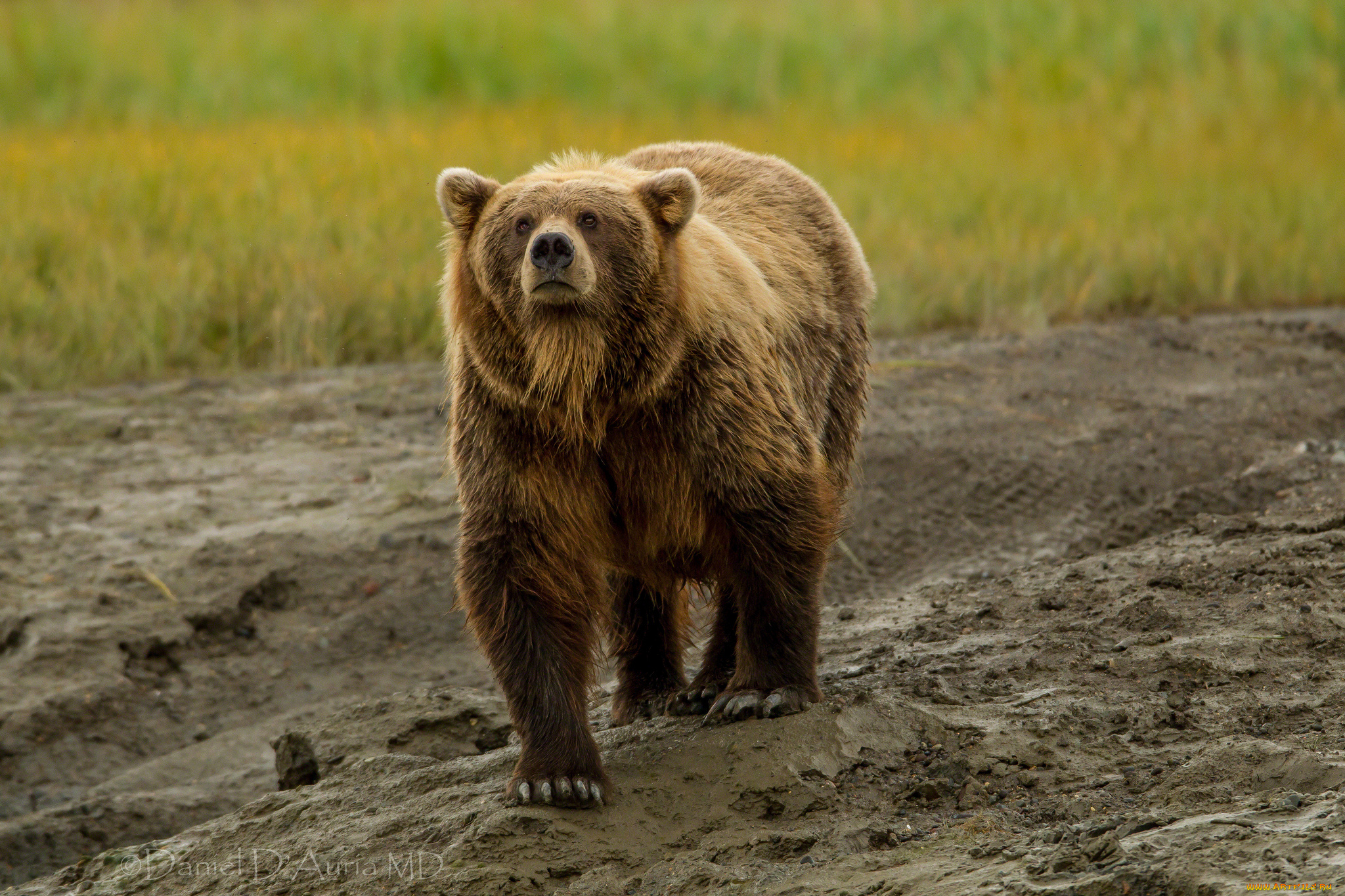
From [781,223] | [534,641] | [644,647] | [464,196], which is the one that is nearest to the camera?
[534,641]

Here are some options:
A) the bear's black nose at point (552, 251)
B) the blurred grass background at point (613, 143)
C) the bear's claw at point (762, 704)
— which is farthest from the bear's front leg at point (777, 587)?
the blurred grass background at point (613, 143)

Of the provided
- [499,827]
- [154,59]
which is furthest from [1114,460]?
[154,59]

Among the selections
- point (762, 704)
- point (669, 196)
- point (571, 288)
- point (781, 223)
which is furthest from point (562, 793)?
point (781, 223)

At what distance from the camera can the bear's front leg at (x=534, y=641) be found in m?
3.86

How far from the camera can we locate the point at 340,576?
6172 millimetres

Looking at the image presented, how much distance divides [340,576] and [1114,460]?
11.1ft

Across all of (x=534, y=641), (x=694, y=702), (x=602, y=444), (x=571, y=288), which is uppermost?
(x=571, y=288)

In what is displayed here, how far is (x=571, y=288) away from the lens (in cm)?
371

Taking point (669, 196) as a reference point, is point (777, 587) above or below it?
below

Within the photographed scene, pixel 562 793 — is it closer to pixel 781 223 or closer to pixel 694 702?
pixel 694 702

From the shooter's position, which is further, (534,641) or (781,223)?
(781,223)

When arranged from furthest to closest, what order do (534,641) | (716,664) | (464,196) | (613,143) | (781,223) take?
(613,143), (781,223), (716,664), (464,196), (534,641)

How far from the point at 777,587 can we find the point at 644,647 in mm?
895

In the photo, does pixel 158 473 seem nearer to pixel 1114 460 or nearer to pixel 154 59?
pixel 1114 460
